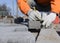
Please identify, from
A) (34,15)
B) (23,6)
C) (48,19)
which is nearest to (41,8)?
A: (23,6)

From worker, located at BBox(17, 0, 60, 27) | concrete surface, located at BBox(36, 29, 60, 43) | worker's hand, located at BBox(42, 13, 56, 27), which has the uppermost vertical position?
worker, located at BBox(17, 0, 60, 27)

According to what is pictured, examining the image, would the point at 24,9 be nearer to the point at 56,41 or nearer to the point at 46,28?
the point at 46,28

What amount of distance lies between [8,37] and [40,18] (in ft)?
7.29

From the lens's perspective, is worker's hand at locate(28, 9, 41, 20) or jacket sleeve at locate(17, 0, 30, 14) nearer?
worker's hand at locate(28, 9, 41, 20)

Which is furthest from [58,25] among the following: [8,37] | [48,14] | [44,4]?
[8,37]

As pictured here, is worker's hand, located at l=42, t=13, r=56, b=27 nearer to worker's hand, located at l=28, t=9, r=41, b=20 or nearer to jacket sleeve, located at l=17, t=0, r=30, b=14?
worker's hand, located at l=28, t=9, r=41, b=20

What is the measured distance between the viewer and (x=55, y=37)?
12.6 feet

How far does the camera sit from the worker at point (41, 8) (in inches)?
199

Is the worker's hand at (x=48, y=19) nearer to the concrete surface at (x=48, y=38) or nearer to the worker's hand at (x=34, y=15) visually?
the worker's hand at (x=34, y=15)

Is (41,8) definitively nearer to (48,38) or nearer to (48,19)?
(48,19)

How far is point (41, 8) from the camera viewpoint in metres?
6.65

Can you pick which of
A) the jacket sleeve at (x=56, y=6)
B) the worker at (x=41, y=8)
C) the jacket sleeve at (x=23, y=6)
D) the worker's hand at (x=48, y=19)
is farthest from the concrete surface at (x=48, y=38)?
the jacket sleeve at (x=23, y=6)

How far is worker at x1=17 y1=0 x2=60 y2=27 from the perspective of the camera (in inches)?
199

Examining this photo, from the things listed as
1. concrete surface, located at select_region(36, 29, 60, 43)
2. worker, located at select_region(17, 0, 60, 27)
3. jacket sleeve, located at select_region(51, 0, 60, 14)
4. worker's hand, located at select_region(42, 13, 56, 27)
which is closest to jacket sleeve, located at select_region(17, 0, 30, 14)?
worker, located at select_region(17, 0, 60, 27)
